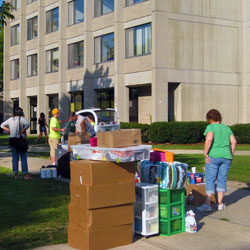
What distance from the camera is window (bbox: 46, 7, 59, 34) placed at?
1451 inches

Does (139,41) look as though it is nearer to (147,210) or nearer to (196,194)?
(196,194)

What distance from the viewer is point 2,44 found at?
153 ft

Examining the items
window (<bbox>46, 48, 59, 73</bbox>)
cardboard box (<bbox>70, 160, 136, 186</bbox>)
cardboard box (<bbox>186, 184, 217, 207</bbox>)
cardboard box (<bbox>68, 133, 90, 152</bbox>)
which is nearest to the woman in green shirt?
cardboard box (<bbox>186, 184, 217, 207</bbox>)

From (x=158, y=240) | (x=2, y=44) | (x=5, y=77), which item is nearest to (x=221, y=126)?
(x=158, y=240)

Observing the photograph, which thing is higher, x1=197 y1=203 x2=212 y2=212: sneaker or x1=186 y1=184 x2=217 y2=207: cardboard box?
x1=186 y1=184 x2=217 y2=207: cardboard box

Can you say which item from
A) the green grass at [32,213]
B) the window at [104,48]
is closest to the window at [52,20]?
the window at [104,48]

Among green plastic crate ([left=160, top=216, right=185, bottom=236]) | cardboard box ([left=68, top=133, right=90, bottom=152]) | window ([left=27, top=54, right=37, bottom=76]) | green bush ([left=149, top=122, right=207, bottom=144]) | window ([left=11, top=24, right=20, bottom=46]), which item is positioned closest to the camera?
green plastic crate ([left=160, top=216, right=185, bottom=236])

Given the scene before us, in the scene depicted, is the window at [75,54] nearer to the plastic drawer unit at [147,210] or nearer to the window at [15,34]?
the window at [15,34]

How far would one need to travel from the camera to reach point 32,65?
40.2 m

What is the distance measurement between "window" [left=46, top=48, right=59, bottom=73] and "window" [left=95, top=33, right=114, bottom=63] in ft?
20.0

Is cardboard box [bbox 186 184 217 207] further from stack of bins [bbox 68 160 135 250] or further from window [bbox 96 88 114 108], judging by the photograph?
window [bbox 96 88 114 108]

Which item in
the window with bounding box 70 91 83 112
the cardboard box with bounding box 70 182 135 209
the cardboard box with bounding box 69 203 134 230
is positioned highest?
the window with bounding box 70 91 83 112

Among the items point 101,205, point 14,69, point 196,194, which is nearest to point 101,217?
point 101,205

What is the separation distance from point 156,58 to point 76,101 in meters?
11.0
